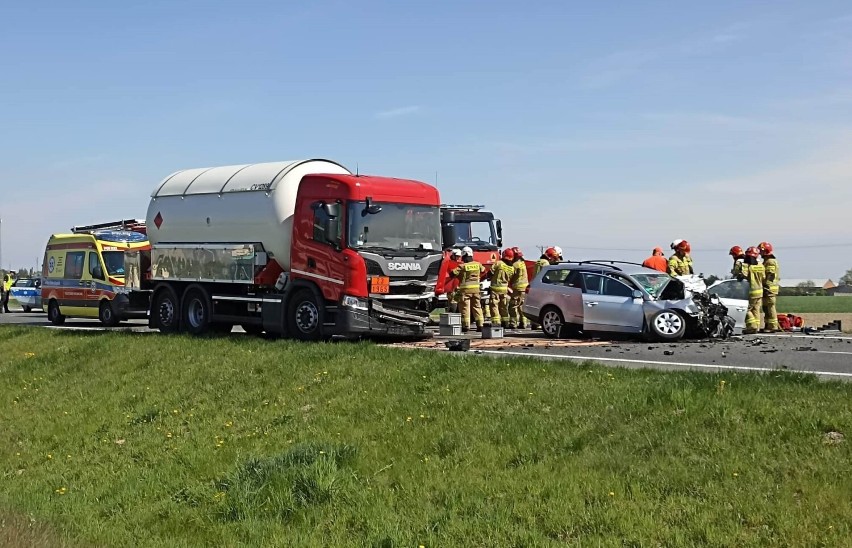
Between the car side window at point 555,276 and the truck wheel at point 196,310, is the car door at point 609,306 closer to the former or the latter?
the car side window at point 555,276

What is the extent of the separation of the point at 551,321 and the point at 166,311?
8646 millimetres

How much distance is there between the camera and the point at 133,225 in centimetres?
2892

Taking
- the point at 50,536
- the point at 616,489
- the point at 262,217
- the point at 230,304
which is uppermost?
the point at 262,217

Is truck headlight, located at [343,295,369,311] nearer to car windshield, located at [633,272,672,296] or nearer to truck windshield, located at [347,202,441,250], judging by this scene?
truck windshield, located at [347,202,441,250]

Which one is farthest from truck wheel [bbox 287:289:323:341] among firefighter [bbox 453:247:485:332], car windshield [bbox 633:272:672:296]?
car windshield [bbox 633:272:672:296]

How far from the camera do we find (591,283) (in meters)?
19.0

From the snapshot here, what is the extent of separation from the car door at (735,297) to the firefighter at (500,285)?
16.4ft

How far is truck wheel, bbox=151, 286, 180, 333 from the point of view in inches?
833

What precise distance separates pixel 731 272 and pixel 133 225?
17.5 meters

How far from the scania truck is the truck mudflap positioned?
0.02 m

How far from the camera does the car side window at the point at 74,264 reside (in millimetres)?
27828

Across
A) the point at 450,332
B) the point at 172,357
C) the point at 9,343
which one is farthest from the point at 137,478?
the point at 9,343

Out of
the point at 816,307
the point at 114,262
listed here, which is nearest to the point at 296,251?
the point at 114,262

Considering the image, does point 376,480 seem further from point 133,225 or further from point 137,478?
point 133,225
